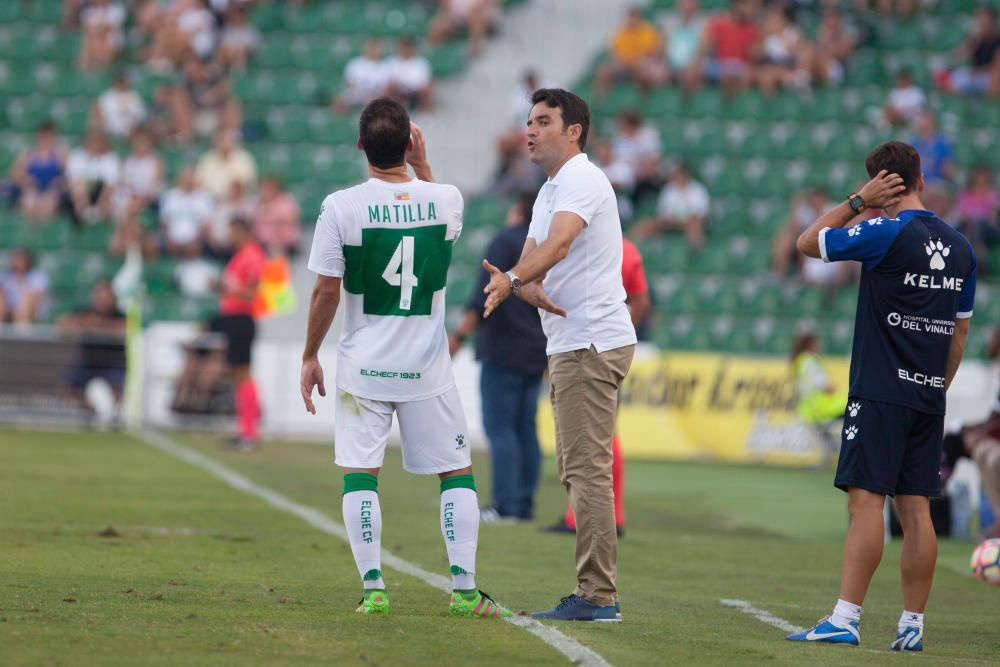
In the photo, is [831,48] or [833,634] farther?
[831,48]

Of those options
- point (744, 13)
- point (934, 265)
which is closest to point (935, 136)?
point (744, 13)

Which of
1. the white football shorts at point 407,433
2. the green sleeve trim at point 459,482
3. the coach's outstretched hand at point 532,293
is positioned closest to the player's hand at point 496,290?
the coach's outstretched hand at point 532,293

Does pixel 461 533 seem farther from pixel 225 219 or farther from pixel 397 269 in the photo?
pixel 225 219

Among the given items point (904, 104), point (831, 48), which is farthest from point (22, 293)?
point (904, 104)

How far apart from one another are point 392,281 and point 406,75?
57.5 feet

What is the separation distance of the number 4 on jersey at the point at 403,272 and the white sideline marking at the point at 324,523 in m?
1.47

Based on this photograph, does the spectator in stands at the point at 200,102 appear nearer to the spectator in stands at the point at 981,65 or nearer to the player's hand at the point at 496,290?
the spectator in stands at the point at 981,65

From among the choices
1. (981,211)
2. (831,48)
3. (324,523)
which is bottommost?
(324,523)

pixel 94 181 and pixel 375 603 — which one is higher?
pixel 94 181

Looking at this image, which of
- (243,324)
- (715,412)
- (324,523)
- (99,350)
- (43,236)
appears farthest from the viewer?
(43,236)

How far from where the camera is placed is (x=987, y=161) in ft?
77.6

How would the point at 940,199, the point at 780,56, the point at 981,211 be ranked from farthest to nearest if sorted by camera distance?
the point at 780,56
the point at 981,211
the point at 940,199

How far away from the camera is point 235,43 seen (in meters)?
24.7

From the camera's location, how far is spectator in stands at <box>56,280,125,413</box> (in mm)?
19391
